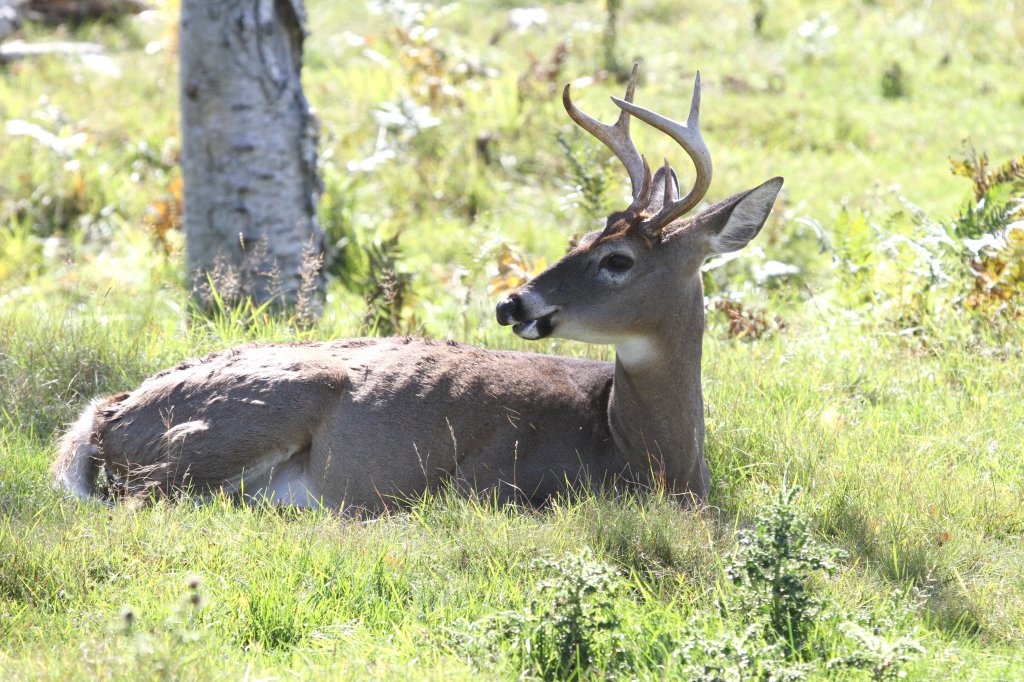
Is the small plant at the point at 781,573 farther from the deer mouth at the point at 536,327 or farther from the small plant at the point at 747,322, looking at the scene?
the small plant at the point at 747,322

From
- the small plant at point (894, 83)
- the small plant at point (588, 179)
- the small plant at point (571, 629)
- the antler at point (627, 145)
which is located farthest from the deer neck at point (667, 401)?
the small plant at point (894, 83)

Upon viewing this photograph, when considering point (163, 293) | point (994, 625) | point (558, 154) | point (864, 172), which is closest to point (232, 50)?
point (163, 293)

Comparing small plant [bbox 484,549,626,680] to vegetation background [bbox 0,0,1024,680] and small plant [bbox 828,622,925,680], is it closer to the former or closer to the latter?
vegetation background [bbox 0,0,1024,680]

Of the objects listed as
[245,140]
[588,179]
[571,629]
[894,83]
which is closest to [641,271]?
[571,629]

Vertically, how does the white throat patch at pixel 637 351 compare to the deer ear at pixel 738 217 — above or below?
below

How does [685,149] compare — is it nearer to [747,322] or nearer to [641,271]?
[641,271]

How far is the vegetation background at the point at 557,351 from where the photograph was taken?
3.41 m

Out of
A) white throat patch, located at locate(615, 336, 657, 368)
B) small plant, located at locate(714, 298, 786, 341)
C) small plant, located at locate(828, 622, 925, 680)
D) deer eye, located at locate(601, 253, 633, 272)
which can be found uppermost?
deer eye, located at locate(601, 253, 633, 272)

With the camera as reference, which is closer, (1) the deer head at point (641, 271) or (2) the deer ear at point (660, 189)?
(1) the deer head at point (641, 271)

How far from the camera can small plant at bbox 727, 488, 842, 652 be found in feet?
11.3

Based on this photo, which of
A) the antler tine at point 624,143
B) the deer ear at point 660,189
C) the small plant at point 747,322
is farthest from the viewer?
the small plant at point 747,322

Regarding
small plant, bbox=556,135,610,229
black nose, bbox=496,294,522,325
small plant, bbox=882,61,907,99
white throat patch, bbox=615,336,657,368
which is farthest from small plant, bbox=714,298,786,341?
small plant, bbox=882,61,907,99

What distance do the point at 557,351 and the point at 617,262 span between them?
1613 millimetres

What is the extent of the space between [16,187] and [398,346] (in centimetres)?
605
